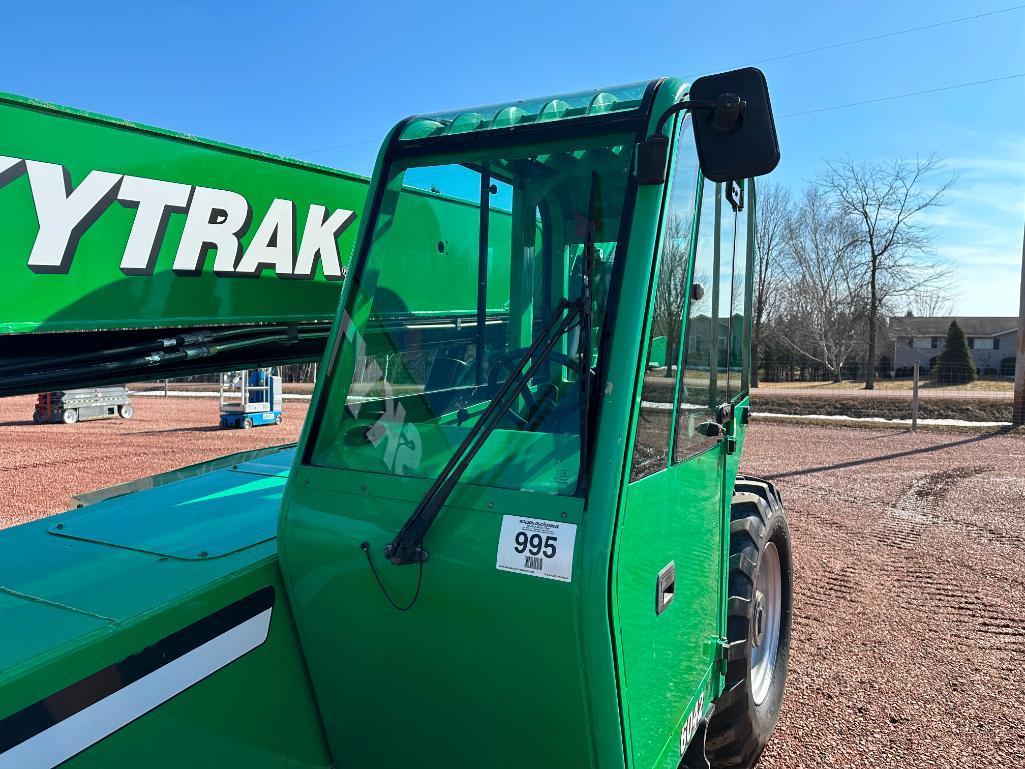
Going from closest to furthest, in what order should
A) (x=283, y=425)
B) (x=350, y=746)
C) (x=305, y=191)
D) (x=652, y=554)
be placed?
(x=652, y=554) < (x=350, y=746) < (x=305, y=191) < (x=283, y=425)

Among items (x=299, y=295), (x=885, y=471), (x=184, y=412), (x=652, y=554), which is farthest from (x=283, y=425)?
(x=652, y=554)

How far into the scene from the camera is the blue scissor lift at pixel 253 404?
740 inches

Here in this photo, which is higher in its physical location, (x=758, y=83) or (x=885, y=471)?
(x=758, y=83)

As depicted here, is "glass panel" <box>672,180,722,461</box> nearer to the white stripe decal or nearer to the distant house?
the white stripe decal

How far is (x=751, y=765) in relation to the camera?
3369 mm

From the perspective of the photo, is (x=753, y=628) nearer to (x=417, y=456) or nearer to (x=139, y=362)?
(x=417, y=456)

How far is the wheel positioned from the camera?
121 inches

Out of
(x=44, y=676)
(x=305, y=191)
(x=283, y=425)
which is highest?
(x=305, y=191)

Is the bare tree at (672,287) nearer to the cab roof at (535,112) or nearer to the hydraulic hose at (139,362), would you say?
the cab roof at (535,112)

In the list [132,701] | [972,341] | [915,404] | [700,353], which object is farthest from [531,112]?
[972,341]

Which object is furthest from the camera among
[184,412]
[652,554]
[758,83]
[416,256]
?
[184,412]

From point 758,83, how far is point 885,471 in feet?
35.1

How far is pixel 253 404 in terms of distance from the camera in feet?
62.9

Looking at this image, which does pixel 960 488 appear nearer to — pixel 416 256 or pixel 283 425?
pixel 416 256
